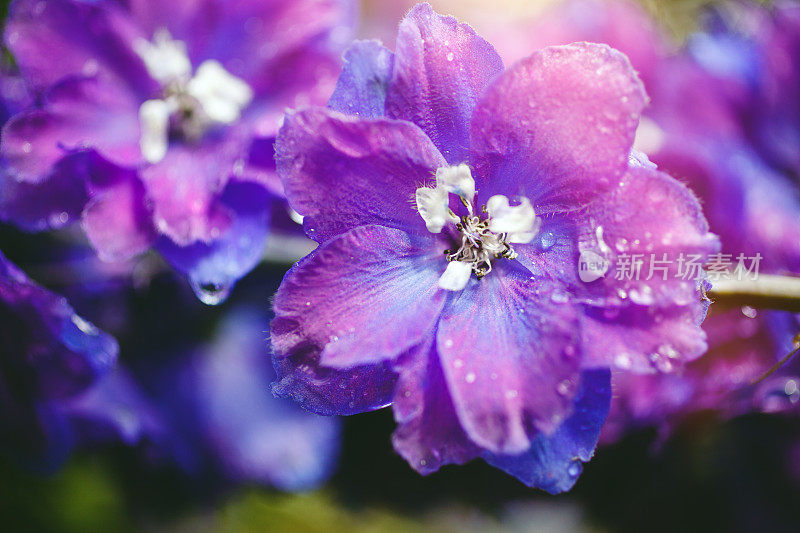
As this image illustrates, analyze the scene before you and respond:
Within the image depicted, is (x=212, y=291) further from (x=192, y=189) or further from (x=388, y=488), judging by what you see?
(x=388, y=488)


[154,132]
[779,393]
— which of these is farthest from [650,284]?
[154,132]

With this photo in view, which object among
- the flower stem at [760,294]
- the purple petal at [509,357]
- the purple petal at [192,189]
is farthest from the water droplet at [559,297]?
the purple petal at [192,189]

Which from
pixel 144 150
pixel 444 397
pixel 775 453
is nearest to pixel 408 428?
pixel 444 397

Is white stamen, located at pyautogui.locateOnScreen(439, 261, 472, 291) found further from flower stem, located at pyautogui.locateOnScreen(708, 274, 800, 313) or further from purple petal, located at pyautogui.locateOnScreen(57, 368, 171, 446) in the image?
purple petal, located at pyautogui.locateOnScreen(57, 368, 171, 446)

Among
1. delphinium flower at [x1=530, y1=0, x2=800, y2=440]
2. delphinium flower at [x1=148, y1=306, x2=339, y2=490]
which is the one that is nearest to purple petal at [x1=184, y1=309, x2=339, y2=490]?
delphinium flower at [x1=148, y1=306, x2=339, y2=490]

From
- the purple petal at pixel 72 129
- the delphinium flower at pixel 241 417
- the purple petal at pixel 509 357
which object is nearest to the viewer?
the purple petal at pixel 509 357

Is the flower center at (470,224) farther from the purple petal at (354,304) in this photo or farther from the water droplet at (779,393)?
the water droplet at (779,393)
